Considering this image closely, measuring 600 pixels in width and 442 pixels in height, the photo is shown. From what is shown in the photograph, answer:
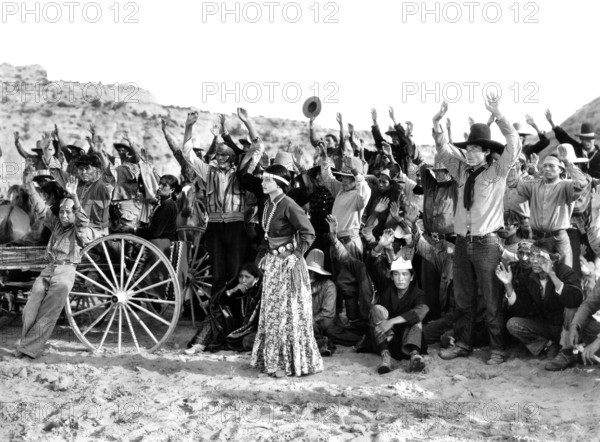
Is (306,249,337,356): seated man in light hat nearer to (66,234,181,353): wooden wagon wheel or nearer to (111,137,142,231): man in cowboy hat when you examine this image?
(66,234,181,353): wooden wagon wheel

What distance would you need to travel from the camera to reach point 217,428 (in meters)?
5.08

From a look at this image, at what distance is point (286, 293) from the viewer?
6043 millimetres

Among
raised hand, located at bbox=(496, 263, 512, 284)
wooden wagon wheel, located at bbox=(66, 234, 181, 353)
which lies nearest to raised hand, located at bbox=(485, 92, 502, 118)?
raised hand, located at bbox=(496, 263, 512, 284)

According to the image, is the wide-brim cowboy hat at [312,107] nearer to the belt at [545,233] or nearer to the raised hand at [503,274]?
the belt at [545,233]

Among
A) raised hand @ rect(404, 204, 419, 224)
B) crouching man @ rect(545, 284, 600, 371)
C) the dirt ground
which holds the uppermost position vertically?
raised hand @ rect(404, 204, 419, 224)

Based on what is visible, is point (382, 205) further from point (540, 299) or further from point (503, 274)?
point (540, 299)

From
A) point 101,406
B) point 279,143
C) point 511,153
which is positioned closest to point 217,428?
point 101,406

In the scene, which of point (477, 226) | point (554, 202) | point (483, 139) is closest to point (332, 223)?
point (477, 226)

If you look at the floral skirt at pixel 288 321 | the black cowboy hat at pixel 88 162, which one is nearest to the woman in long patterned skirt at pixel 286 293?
the floral skirt at pixel 288 321

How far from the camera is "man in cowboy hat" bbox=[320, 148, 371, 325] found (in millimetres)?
7039

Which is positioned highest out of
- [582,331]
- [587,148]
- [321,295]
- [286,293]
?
[587,148]

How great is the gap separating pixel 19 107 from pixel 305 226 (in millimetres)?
30800

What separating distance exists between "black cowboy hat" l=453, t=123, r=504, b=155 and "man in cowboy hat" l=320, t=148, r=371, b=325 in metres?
1.20

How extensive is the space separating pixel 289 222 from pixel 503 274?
194 cm
